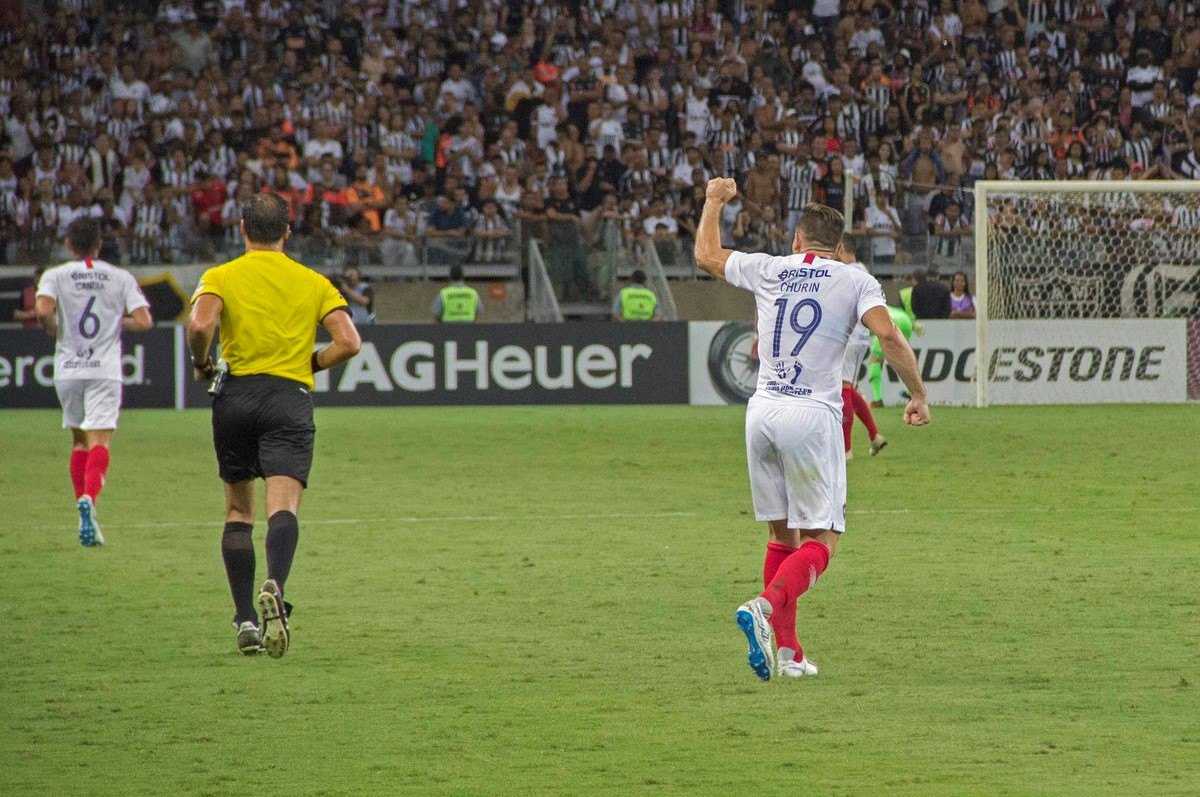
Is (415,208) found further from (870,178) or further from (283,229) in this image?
(283,229)

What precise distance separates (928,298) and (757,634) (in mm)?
17277

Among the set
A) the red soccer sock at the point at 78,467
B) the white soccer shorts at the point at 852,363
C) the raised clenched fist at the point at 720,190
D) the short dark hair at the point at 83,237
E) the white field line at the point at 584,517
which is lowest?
the white field line at the point at 584,517

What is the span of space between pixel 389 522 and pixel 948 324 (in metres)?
12.4

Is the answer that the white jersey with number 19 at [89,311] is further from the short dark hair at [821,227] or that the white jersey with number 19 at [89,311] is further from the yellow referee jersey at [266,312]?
the short dark hair at [821,227]

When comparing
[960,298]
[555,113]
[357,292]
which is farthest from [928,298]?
[357,292]

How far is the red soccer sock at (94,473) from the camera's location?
10.9 m

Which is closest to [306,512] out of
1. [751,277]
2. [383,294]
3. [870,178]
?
[751,277]

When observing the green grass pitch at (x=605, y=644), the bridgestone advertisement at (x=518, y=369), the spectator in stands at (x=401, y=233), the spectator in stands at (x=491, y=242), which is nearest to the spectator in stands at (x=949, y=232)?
the bridgestone advertisement at (x=518, y=369)

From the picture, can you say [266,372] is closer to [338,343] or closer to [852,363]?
[338,343]

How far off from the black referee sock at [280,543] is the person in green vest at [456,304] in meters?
16.1

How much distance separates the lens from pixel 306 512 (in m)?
12.3

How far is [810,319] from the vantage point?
656 cm

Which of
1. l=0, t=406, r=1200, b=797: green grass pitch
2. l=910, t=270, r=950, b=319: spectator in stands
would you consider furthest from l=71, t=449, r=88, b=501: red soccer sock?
l=910, t=270, r=950, b=319: spectator in stands

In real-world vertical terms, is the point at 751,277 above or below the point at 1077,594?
above
